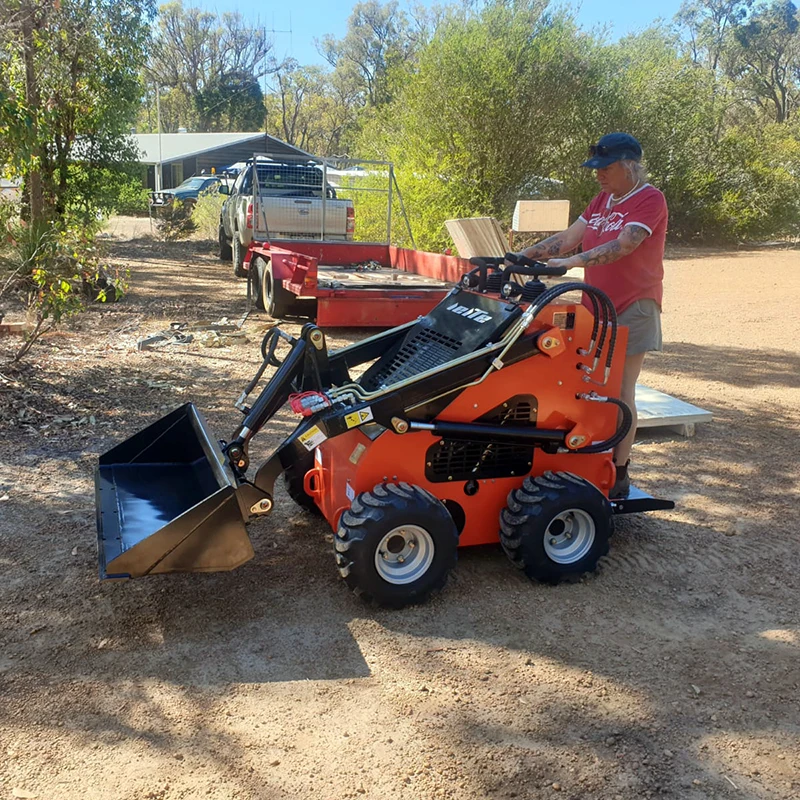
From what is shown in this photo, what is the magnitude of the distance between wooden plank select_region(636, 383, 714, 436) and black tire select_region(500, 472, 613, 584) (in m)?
2.23

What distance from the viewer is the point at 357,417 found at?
3311 mm

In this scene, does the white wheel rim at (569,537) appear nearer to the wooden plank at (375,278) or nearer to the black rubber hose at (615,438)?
the black rubber hose at (615,438)

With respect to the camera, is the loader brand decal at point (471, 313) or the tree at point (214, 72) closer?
the loader brand decal at point (471, 313)

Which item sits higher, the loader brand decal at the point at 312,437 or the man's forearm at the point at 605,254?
the man's forearm at the point at 605,254

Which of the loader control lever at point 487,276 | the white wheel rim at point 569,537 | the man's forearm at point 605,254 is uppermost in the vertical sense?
the man's forearm at point 605,254

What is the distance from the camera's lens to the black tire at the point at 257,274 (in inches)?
418

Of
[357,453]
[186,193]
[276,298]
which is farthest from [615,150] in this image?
[186,193]

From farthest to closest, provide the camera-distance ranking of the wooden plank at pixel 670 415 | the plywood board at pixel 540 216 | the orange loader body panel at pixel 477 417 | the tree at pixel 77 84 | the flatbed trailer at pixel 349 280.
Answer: the tree at pixel 77 84 < the plywood board at pixel 540 216 < the flatbed trailer at pixel 349 280 < the wooden plank at pixel 670 415 < the orange loader body panel at pixel 477 417

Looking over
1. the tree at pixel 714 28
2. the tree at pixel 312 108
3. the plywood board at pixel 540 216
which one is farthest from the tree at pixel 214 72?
the plywood board at pixel 540 216

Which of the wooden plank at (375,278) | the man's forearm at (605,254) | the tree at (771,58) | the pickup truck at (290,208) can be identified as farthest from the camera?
the tree at (771,58)

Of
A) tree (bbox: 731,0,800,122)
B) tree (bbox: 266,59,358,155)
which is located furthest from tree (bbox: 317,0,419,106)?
tree (bbox: 731,0,800,122)

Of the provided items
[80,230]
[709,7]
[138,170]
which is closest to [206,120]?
[709,7]

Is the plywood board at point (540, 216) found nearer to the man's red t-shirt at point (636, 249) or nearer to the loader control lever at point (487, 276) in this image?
the man's red t-shirt at point (636, 249)

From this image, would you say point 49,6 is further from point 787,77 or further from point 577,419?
point 787,77
